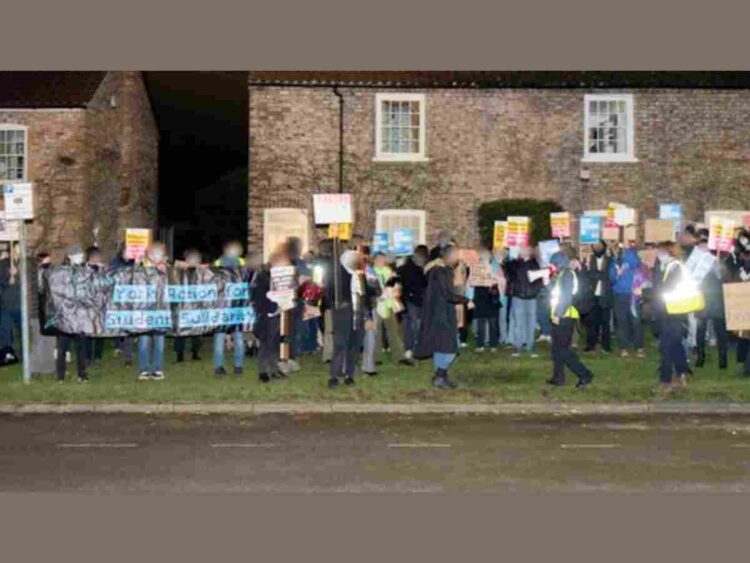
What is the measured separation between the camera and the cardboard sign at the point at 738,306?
59.2 ft

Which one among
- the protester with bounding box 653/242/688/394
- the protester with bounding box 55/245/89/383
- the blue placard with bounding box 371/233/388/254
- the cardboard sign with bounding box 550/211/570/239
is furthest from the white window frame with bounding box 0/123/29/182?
the protester with bounding box 653/242/688/394

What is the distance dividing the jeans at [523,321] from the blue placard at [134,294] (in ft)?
20.5

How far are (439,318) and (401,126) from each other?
1458 cm

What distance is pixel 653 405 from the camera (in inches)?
637

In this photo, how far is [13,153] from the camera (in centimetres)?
3244

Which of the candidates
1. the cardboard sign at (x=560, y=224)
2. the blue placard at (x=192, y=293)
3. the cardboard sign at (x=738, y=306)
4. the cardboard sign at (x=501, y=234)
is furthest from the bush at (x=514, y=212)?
the blue placard at (x=192, y=293)

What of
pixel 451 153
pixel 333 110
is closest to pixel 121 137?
pixel 333 110

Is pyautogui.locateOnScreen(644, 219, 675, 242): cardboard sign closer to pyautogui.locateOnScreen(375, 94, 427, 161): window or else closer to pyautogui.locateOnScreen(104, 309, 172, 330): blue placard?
pyautogui.locateOnScreen(104, 309, 172, 330): blue placard

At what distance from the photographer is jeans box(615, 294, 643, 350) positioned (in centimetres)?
2089

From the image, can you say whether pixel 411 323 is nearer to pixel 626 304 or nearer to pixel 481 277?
pixel 481 277

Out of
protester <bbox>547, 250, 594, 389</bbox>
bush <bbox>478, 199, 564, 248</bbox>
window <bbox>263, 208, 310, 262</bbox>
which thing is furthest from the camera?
window <bbox>263, 208, 310, 262</bbox>

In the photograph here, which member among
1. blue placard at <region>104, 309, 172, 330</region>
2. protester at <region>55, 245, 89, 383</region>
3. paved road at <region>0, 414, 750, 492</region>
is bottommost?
paved road at <region>0, 414, 750, 492</region>

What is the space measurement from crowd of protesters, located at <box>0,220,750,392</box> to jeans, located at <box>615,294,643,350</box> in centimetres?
2

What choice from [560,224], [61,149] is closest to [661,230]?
[560,224]
